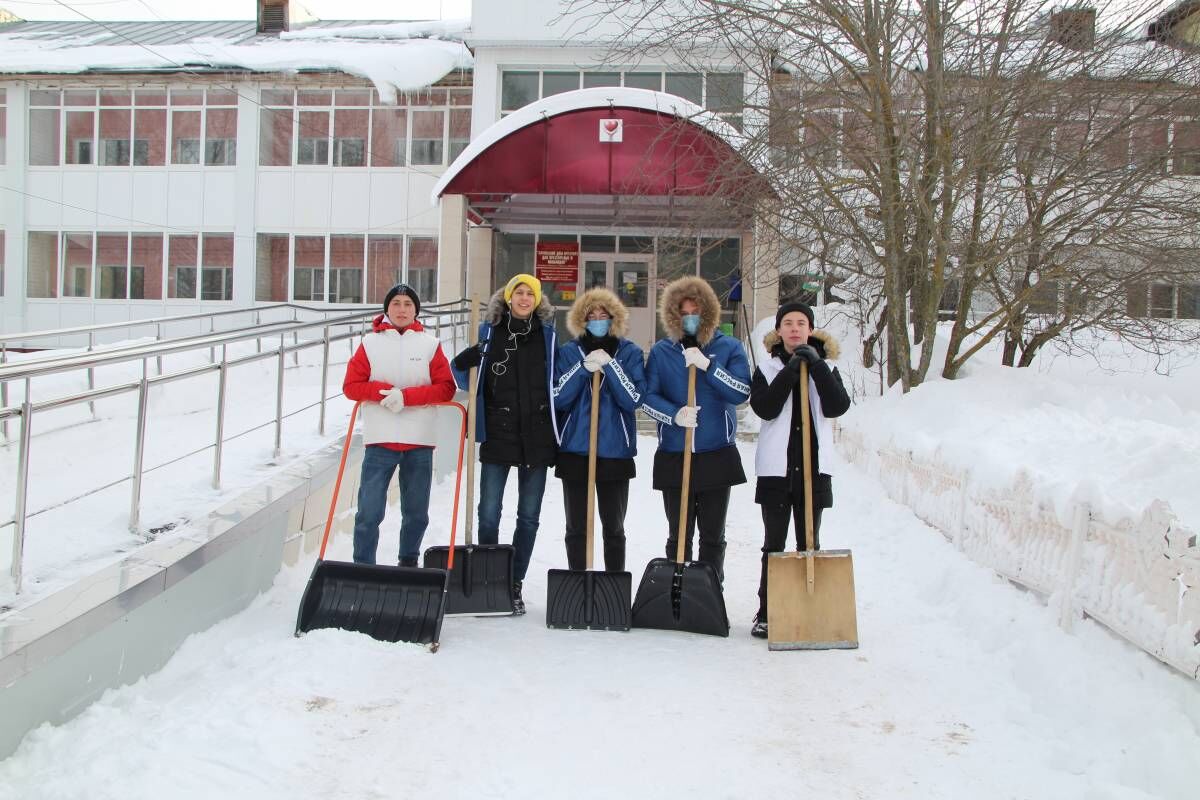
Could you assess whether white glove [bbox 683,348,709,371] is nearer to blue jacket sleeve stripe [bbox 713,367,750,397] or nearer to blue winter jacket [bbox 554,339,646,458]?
blue jacket sleeve stripe [bbox 713,367,750,397]

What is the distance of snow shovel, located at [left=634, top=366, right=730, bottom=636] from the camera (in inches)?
181

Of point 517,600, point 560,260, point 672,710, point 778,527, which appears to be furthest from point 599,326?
point 560,260

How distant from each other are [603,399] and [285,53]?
52.8 feet

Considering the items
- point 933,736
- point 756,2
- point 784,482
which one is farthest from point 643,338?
point 933,736

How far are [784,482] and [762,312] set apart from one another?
11.5 metres

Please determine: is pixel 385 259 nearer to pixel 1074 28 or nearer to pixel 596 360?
pixel 1074 28

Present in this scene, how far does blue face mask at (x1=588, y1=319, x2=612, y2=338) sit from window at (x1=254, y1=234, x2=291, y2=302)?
14.8m

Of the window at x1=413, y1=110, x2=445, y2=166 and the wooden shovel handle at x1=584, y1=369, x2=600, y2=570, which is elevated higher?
the window at x1=413, y1=110, x2=445, y2=166

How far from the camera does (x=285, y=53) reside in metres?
18.3

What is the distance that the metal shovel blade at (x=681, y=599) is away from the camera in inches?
181

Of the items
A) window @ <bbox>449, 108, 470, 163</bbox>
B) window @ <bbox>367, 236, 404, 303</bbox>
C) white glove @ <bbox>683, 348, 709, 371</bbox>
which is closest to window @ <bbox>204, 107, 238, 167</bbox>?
window @ <bbox>367, 236, 404, 303</bbox>

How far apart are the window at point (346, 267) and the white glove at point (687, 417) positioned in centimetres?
1461

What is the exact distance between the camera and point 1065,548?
14.5 ft

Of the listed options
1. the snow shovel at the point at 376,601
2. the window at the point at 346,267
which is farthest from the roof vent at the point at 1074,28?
the window at the point at 346,267
